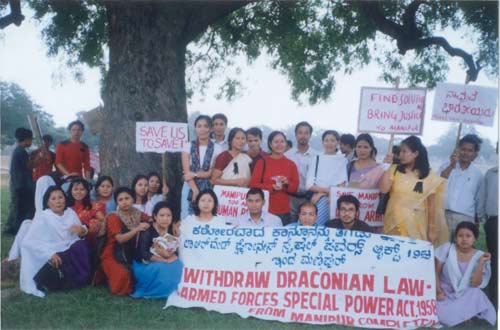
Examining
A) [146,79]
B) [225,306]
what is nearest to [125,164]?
[146,79]

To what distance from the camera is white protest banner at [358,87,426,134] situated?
5520 mm

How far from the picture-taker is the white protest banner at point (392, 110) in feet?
18.1

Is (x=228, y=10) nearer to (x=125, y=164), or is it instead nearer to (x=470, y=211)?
(x=125, y=164)

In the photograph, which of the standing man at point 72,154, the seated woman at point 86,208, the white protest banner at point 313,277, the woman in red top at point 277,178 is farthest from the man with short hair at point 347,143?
the standing man at point 72,154

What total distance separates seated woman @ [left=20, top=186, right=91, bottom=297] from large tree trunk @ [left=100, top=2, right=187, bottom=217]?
1630 mm

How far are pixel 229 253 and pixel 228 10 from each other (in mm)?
4098

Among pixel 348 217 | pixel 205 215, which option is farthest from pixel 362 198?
pixel 205 215

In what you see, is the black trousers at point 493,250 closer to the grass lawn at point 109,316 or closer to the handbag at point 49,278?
the grass lawn at point 109,316

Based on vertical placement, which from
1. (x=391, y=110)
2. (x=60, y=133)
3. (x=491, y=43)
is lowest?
(x=60, y=133)

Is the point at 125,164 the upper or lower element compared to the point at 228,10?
lower

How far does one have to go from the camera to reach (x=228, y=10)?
7.61m

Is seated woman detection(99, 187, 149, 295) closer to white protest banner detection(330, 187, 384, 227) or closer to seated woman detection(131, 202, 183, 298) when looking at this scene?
seated woman detection(131, 202, 183, 298)

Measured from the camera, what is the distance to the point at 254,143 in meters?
5.86

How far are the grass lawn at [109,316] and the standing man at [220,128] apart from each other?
184 centimetres
